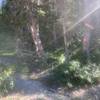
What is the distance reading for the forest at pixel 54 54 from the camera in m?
11.7

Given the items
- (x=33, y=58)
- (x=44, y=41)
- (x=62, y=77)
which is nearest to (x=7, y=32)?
(x=44, y=41)

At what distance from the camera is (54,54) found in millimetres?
15609

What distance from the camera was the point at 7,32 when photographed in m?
23.4

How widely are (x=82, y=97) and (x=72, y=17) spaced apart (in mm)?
5839

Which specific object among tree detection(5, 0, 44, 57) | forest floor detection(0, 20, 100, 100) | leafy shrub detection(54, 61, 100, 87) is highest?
tree detection(5, 0, 44, 57)

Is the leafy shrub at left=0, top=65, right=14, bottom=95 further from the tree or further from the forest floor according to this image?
the tree

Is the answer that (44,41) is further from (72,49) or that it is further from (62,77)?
(62,77)

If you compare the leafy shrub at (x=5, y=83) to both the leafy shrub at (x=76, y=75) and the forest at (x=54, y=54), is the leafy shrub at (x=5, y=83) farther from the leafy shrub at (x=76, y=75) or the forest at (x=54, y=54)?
the leafy shrub at (x=76, y=75)

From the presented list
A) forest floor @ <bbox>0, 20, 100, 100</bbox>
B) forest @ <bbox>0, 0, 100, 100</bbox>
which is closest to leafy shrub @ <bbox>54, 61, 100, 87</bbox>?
forest @ <bbox>0, 0, 100, 100</bbox>

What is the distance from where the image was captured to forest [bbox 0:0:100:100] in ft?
38.3

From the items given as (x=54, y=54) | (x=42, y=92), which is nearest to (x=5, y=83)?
(x=42, y=92)

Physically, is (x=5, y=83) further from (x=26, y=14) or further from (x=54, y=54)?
(x=54, y=54)

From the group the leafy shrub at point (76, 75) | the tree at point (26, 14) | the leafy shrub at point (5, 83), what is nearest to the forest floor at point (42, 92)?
the leafy shrub at point (5, 83)

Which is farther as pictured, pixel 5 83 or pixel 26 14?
pixel 26 14
